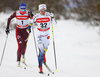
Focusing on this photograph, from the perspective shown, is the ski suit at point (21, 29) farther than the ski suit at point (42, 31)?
Yes

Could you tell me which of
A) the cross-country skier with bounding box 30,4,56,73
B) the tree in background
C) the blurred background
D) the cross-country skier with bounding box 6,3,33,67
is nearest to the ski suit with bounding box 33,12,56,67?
the cross-country skier with bounding box 30,4,56,73

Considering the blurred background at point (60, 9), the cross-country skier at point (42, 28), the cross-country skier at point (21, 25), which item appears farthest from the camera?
the blurred background at point (60, 9)

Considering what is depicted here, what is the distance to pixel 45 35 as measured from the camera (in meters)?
5.25

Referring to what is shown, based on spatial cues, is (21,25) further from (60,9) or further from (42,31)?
(60,9)

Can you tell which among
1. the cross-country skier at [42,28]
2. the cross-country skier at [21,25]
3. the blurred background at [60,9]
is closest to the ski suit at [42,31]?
the cross-country skier at [42,28]

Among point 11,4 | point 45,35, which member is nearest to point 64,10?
point 11,4

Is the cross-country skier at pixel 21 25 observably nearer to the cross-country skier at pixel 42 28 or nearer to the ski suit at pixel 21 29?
the ski suit at pixel 21 29

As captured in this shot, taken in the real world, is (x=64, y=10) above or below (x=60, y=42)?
above

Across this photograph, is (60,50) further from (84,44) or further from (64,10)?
(64,10)

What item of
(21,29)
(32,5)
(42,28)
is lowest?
(21,29)

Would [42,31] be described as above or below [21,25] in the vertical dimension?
below

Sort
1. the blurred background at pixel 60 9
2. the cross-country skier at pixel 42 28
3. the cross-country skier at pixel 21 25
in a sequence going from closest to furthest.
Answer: the cross-country skier at pixel 42 28
the cross-country skier at pixel 21 25
the blurred background at pixel 60 9

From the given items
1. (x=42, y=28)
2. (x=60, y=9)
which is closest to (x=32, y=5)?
(x=60, y=9)

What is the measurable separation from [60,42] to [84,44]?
1.97m
